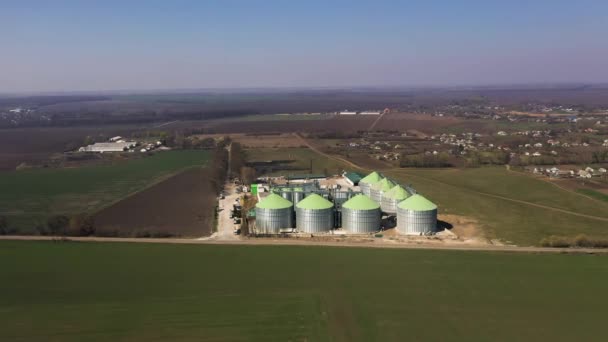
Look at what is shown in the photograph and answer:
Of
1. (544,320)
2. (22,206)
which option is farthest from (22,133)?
(544,320)

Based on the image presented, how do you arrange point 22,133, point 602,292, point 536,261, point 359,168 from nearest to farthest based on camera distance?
point 602,292 < point 536,261 < point 359,168 < point 22,133

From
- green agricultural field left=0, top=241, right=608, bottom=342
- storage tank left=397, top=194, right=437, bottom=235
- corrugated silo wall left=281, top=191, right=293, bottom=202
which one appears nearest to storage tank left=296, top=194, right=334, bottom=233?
corrugated silo wall left=281, top=191, right=293, bottom=202

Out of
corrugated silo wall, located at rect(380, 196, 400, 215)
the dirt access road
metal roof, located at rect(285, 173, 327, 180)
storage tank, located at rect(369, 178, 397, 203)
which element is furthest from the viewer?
metal roof, located at rect(285, 173, 327, 180)

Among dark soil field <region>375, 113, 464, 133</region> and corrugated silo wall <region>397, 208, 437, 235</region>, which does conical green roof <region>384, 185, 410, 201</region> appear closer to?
corrugated silo wall <region>397, 208, 437, 235</region>

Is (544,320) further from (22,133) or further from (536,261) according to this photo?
(22,133)

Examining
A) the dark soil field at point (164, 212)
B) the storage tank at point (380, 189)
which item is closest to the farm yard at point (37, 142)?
the dark soil field at point (164, 212)

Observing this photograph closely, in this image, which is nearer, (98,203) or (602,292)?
(602,292)

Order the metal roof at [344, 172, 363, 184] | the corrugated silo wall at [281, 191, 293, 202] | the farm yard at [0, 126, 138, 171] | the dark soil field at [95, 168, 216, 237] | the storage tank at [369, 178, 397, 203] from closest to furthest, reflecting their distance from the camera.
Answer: the dark soil field at [95, 168, 216, 237]
the corrugated silo wall at [281, 191, 293, 202]
the storage tank at [369, 178, 397, 203]
the metal roof at [344, 172, 363, 184]
the farm yard at [0, 126, 138, 171]

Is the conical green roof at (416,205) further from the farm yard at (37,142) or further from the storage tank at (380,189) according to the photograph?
the farm yard at (37,142)
